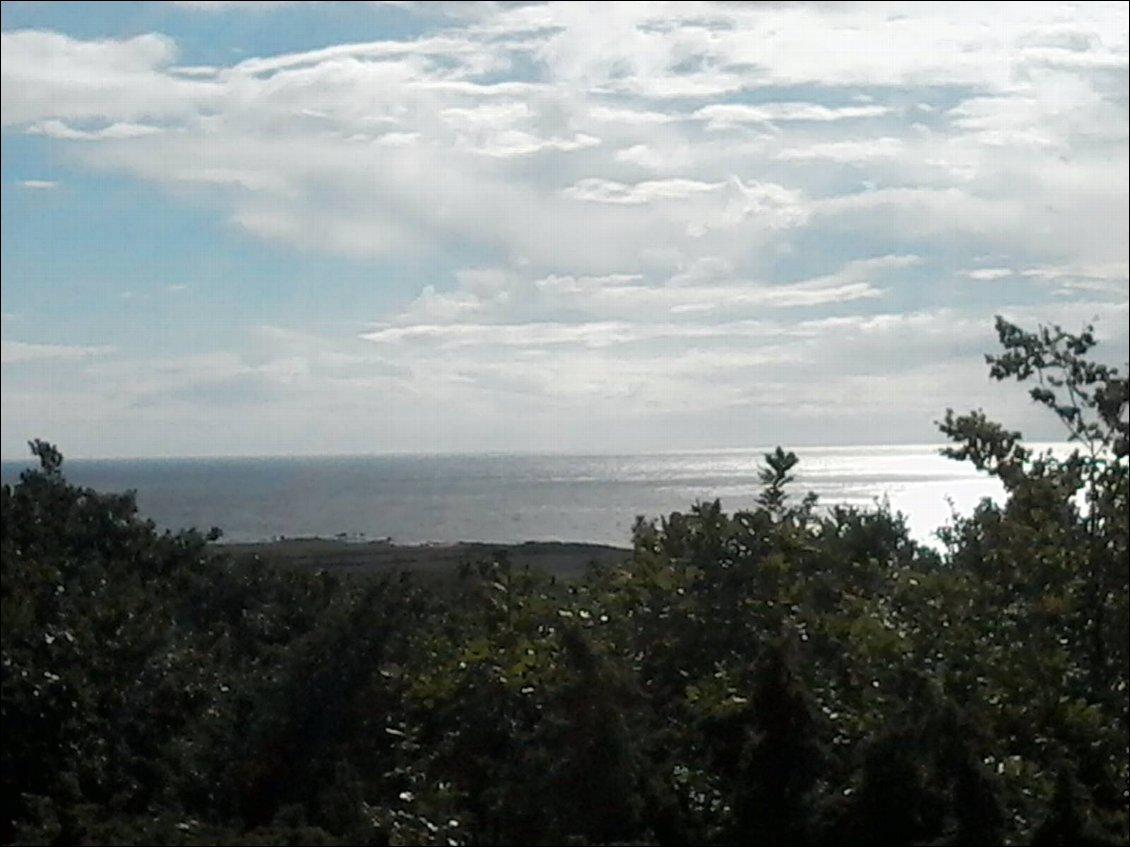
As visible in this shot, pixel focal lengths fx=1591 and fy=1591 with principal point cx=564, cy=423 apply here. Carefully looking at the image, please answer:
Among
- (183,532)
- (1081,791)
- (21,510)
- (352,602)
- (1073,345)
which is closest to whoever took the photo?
(1081,791)

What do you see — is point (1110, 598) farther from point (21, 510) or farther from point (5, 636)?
point (21, 510)

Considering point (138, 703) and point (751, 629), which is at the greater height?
point (751, 629)

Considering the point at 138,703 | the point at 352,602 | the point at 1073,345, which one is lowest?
the point at 138,703

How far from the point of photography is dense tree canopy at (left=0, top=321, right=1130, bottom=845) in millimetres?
10758

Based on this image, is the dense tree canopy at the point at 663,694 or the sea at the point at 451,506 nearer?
the dense tree canopy at the point at 663,694

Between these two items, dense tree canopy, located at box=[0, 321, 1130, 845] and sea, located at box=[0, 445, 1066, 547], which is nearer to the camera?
dense tree canopy, located at box=[0, 321, 1130, 845]

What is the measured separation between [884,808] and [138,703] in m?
7.65

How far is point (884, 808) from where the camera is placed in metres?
10.7

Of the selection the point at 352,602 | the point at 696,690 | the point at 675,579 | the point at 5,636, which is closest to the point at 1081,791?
the point at 696,690

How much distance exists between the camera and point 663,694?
520 inches

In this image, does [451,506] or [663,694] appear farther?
[451,506]

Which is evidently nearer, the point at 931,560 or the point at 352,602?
the point at 352,602

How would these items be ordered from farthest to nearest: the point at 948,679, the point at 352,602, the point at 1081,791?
the point at 352,602 → the point at 948,679 → the point at 1081,791

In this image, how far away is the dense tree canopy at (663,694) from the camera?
1076 cm
